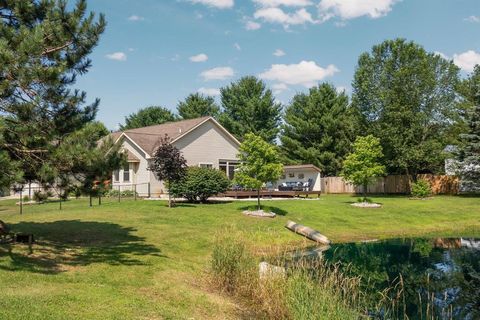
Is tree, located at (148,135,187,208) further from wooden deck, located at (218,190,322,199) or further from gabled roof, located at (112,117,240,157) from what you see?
gabled roof, located at (112,117,240,157)

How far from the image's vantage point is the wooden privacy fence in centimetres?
4250

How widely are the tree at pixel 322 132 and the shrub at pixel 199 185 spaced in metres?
27.5

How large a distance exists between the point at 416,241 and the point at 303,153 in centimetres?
3279

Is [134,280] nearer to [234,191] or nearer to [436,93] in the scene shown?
[234,191]

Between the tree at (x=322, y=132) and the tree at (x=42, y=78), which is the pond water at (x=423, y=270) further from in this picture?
the tree at (x=322, y=132)

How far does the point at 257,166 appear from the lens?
24297 millimetres

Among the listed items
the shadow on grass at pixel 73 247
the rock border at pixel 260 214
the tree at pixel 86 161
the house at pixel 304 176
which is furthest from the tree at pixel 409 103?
the tree at pixel 86 161

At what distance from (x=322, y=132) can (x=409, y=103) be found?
1328 centimetres

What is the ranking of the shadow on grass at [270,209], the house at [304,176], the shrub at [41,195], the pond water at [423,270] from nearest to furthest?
the pond water at [423,270]
the shrub at [41,195]
the shadow on grass at [270,209]
the house at [304,176]

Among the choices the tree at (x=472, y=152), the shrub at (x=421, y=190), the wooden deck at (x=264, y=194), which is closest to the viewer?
the wooden deck at (x=264, y=194)

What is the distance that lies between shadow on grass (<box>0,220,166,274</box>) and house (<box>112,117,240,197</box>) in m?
15.0

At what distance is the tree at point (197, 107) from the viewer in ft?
226

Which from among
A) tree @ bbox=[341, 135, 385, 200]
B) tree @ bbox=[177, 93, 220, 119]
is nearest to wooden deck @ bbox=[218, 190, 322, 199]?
tree @ bbox=[341, 135, 385, 200]

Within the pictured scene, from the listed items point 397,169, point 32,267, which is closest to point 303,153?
point 397,169
